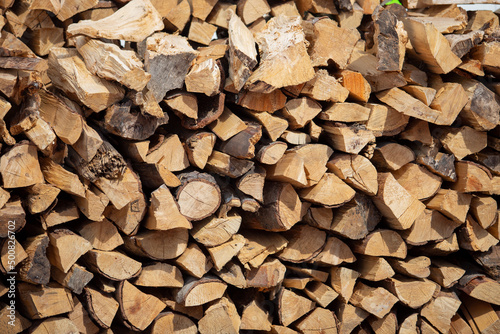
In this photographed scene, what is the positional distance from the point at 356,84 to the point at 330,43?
0.78 feet

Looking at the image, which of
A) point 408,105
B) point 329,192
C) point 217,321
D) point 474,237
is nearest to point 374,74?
point 408,105

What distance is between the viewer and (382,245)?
8.67 ft

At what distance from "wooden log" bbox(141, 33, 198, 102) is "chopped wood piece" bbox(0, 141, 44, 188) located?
0.50 m

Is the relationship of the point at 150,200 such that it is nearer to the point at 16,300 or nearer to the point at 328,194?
the point at 16,300

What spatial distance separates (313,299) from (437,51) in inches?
54.1

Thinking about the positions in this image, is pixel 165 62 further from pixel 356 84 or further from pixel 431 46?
pixel 431 46

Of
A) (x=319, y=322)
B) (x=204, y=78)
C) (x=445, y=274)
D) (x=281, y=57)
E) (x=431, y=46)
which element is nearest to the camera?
(x=204, y=78)

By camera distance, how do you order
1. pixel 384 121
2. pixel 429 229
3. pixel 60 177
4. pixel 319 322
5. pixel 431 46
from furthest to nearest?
pixel 429 229
pixel 319 322
pixel 384 121
pixel 431 46
pixel 60 177

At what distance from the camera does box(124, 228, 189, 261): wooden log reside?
218 centimetres

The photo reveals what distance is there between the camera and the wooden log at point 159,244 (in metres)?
2.18

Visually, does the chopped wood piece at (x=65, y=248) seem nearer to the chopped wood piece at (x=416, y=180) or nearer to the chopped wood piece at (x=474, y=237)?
the chopped wood piece at (x=416, y=180)

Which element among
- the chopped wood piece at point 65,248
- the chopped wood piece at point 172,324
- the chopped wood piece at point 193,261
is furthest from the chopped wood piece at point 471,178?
the chopped wood piece at point 65,248

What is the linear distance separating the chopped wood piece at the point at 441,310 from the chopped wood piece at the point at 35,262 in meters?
2.00

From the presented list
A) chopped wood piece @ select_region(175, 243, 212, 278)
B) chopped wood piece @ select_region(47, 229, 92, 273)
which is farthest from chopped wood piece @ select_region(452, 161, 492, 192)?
chopped wood piece @ select_region(47, 229, 92, 273)
